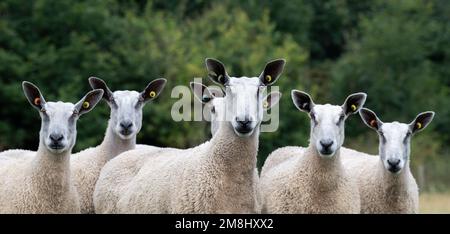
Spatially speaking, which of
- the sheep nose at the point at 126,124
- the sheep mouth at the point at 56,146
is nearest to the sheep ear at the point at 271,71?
the sheep mouth at the point at 56,146

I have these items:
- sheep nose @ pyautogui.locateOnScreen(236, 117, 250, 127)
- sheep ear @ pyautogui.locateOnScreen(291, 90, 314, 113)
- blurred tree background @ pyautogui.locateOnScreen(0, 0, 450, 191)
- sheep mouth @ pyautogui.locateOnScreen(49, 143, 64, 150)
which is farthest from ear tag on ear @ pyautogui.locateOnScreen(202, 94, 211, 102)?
blurred tree background @ pyautogui.locateOnScreen(0, 0, 450, 191)

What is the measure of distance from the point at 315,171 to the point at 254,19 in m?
43.2

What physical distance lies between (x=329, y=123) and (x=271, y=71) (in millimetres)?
849

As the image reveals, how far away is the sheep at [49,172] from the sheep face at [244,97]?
1.59 metres

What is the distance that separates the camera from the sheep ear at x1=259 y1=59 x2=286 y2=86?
40.0 feet

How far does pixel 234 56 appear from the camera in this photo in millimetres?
46938

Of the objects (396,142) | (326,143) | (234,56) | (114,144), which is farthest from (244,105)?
(234,56)

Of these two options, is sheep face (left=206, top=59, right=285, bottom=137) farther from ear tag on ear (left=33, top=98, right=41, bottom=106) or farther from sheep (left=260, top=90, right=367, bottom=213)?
ear tag on ear (left=33, top=98, right=41, bottom=106)

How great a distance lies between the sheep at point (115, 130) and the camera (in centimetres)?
1450

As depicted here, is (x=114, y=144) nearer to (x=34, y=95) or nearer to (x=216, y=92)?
(x=216, y=92)

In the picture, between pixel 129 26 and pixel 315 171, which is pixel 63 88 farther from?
pixel 315 171

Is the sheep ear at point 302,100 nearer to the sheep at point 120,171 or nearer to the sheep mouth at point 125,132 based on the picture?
the sheep at point 120,171

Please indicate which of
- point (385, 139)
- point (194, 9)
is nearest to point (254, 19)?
point (194, 9)

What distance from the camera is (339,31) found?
59.9m
